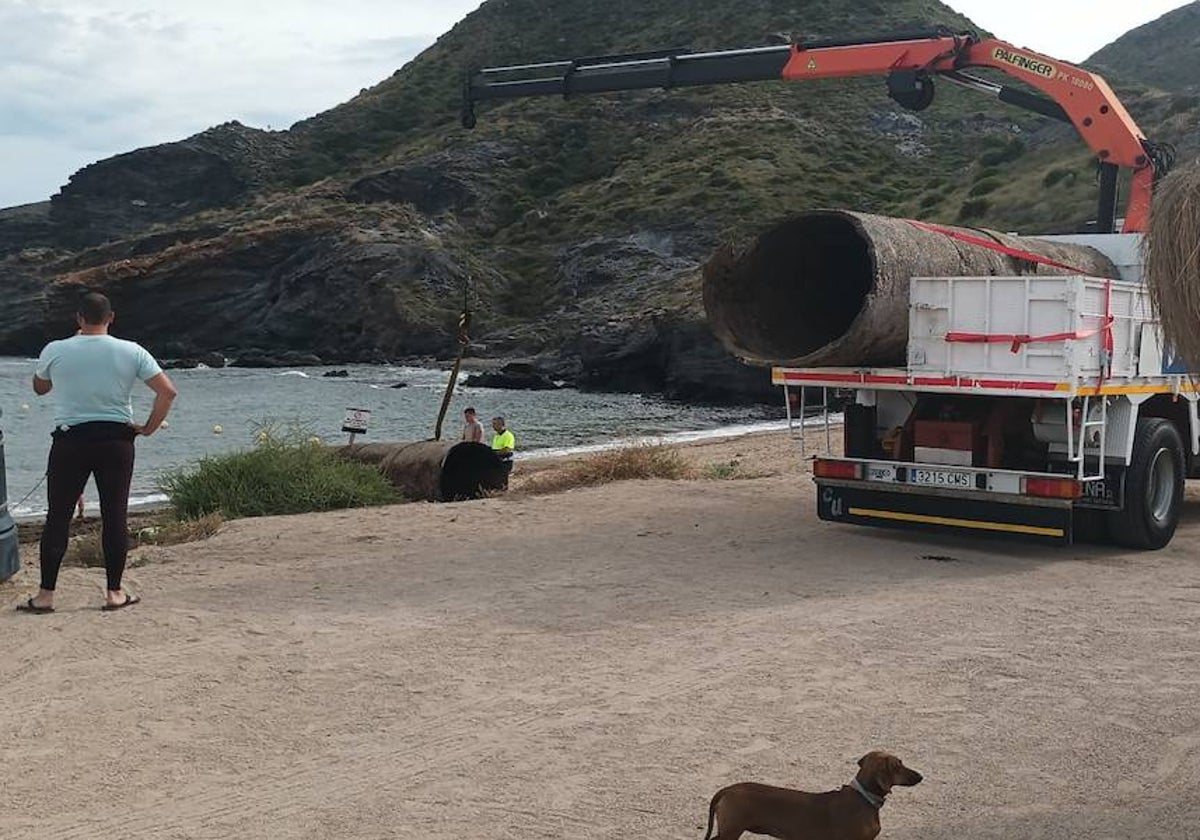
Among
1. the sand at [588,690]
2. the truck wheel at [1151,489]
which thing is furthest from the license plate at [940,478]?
the truck wheel at [1151,489]

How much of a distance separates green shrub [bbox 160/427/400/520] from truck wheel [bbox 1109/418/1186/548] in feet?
26.9

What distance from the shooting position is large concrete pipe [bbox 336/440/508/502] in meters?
15.6

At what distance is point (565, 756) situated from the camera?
5441 mm

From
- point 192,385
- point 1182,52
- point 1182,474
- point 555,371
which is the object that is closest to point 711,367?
point 555,371

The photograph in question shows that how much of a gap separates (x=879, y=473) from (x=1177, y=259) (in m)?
5.38

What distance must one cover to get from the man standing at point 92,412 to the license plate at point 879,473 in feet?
19.6

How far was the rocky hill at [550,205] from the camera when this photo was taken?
60875 mm

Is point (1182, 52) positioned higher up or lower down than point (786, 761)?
higher up

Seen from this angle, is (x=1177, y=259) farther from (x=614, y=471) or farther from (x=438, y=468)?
(x=438, y=468)

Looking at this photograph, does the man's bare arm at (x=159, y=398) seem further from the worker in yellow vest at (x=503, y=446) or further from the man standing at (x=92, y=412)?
the worker in yellow vest at (x=503, y=446)

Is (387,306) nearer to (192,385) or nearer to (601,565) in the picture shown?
(192,385)

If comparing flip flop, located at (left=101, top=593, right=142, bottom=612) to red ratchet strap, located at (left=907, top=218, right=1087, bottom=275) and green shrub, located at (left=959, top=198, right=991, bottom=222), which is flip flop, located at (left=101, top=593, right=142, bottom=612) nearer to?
red ratchet strap, located at (left=907, top=218, right=1087, bottom=275)

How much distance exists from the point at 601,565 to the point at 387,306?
208 ft

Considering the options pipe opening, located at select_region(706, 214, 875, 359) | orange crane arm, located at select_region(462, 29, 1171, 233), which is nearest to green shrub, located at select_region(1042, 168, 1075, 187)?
orange crane arm, located at select_region(462, 29, 1171, 233)
